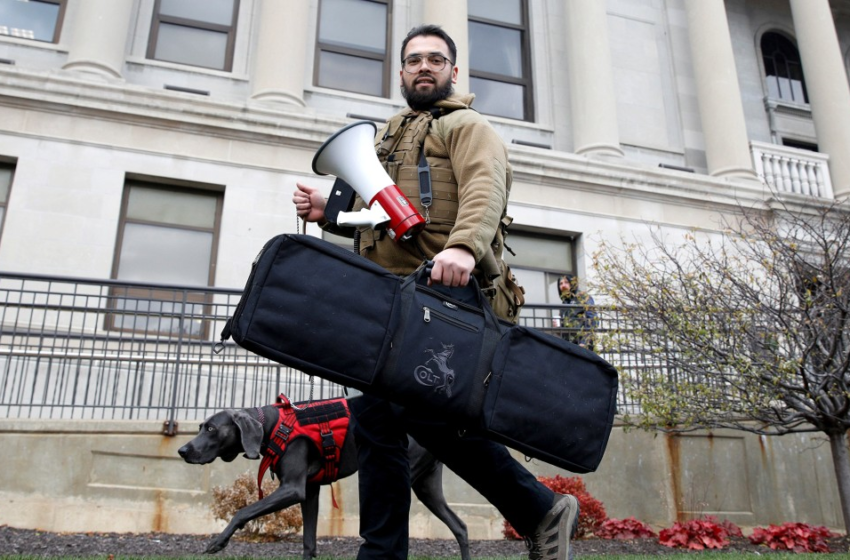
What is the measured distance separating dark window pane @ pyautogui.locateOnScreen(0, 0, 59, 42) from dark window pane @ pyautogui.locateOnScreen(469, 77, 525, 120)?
1015 cm

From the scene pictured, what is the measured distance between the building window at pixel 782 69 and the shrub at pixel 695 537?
766 inches

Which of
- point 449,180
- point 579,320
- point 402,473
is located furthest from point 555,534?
point 579,320

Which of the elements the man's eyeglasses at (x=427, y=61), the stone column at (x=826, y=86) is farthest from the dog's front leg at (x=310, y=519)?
the stone column at (x=826, y=86)

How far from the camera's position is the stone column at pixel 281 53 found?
15820mm

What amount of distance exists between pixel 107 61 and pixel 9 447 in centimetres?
941

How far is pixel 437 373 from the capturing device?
2.80 meters

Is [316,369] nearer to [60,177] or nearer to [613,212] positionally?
[60,177]

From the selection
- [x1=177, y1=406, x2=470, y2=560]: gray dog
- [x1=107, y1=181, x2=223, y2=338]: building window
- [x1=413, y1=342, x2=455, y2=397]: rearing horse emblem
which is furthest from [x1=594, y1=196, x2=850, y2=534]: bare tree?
[x1=107, y1=181, x2=223, y2=338]: building window

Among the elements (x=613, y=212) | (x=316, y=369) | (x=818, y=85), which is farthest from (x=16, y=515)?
(x=818, y=85)

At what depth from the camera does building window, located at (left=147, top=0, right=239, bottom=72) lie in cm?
1677

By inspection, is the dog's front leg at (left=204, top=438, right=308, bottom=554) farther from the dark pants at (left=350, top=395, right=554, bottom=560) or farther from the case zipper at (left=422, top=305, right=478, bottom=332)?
the case zipper at (left=422, top=305, right=478, bottom=332)

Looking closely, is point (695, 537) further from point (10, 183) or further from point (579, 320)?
point (10, 183)

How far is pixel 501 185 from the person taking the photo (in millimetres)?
3211

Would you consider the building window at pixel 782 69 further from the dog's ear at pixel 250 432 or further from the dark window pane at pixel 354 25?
the dog's ear at pixel 250 432
